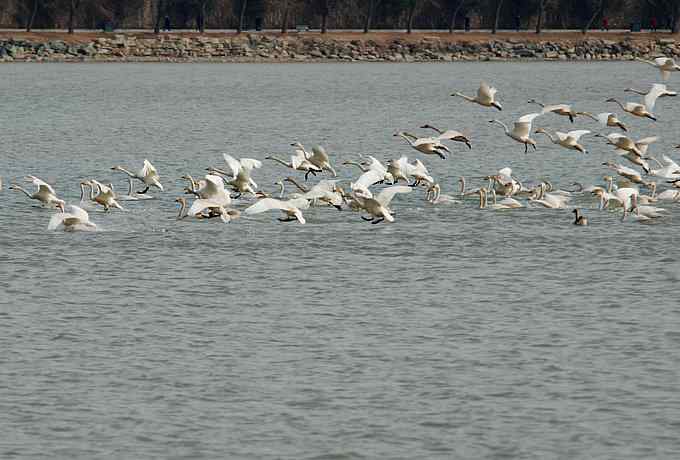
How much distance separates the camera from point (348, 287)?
22469 mm

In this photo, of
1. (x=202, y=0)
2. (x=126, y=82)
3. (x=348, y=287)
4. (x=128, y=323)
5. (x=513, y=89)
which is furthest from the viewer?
(x=202, y=0)

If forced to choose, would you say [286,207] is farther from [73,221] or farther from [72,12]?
[72,12]

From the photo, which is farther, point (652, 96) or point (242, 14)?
point (242, 14)

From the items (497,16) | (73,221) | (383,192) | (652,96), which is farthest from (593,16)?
(73,221)

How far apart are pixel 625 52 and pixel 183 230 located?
9830 cm

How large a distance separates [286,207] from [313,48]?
94.6 meters

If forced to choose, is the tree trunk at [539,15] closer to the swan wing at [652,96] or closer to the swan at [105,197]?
the swan wing at [652,96]

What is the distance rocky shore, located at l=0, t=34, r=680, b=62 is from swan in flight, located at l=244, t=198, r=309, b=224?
89801 mm

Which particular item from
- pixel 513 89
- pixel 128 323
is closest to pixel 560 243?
pixel 128 323

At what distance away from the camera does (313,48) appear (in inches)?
4744

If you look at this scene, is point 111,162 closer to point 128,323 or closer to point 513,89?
point 128,323

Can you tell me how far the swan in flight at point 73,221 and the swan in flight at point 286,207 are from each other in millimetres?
2786

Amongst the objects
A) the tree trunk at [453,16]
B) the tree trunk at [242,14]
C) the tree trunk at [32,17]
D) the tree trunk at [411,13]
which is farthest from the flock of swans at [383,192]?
the tree trunk at [453,16]

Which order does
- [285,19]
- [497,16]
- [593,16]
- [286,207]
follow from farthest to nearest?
[593,16]
[497,16]
[285,19]
[286,207]
